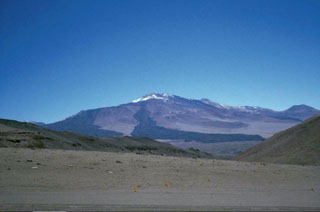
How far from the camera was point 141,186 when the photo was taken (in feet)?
32.0

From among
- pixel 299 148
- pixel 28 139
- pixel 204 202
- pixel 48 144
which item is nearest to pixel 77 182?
pixel 204 202

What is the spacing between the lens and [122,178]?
36.6 feet

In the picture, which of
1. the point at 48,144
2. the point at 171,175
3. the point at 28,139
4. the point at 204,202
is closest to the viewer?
the point at 204,202

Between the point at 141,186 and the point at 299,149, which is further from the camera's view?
the point at 299,149

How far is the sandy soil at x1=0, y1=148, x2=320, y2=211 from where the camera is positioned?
293 inches

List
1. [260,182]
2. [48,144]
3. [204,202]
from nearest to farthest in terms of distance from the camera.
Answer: [204,202]
[260,182]
[48,144]

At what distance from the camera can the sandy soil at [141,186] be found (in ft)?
24.4

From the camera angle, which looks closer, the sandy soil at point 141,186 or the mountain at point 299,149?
the sandy soil at point 141,186

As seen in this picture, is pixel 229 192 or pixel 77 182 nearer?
pixel 229 192

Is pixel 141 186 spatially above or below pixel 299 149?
below

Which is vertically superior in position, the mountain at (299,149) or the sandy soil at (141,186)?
the mountain at (299,149)

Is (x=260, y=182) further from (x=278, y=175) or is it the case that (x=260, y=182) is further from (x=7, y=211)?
(x=7, y=211)

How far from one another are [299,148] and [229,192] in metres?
29.7

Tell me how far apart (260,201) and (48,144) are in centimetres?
2233
